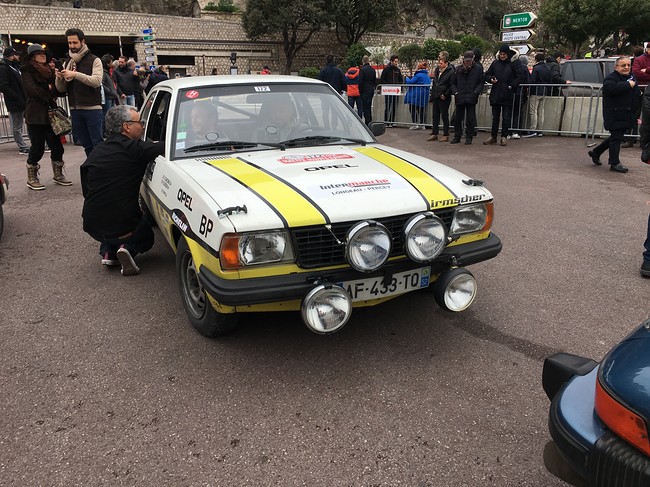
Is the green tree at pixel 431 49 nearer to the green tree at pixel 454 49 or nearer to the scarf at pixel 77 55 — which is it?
the green tree at pixel 454 49

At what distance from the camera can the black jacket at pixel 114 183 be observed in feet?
14.4

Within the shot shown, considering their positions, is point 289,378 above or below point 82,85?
below

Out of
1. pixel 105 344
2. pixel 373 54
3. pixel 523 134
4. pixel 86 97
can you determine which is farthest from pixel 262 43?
pixel 105 344

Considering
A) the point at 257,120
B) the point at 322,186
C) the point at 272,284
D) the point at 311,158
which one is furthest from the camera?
the point at 257,120

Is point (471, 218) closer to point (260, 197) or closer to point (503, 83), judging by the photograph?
point (260, 197)

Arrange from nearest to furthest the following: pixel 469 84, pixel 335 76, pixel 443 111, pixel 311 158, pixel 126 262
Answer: pixel 311 158, pixel 126 262, pixel 469 84, pixel 443 111, pixel 335 76

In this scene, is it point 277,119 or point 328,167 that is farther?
point 277,119

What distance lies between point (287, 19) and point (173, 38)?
37.3 ft

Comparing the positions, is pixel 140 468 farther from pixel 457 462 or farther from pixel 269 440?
pixel 457 462

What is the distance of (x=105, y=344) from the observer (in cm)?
354

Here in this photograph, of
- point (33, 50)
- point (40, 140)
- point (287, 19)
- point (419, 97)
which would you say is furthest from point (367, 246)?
point (287, 19)

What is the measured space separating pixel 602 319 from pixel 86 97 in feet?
21.7

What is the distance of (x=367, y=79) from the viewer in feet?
43.2

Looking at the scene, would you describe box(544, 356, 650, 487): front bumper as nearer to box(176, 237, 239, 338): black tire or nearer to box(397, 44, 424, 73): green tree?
box(176, 237, 239, 338): black tire
